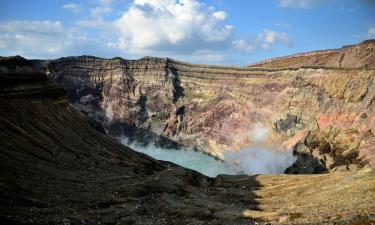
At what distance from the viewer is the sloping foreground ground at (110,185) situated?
72688 millimetres

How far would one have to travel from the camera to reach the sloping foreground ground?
238ft

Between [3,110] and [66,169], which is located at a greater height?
[3,110]

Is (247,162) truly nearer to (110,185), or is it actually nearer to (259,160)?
(259,160)

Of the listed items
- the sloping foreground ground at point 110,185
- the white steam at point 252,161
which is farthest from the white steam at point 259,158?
the sloping foreground ground at point 110,185

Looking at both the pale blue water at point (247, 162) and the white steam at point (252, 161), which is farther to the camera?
the white steam at point (252, 161)

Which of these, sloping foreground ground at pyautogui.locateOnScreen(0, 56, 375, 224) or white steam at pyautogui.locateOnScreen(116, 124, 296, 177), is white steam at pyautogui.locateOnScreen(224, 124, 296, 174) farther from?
sloping foreground ground at pyautogui.locateOnScreen(0, 56, 375, 224)

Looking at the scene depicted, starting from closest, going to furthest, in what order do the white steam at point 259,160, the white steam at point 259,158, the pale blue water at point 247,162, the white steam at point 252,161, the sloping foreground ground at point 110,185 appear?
the sloping foreground ground at point 110,185 < the white steam at point 259,160 < the white steam at point 259,158 < the pale blue water at point 247,162 < the white steam at point 252,161

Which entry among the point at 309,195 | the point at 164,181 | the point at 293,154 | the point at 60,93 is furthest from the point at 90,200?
the point at 293,154

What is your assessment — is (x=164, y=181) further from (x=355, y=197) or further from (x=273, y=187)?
(x=355, y=197)

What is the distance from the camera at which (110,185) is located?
101 meters

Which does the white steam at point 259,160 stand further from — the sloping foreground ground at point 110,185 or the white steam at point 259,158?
the sloping foreground ground at point 110,185

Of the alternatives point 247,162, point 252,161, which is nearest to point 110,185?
point 252,161

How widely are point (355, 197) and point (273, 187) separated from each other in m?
34.6

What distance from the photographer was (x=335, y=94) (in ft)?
558
